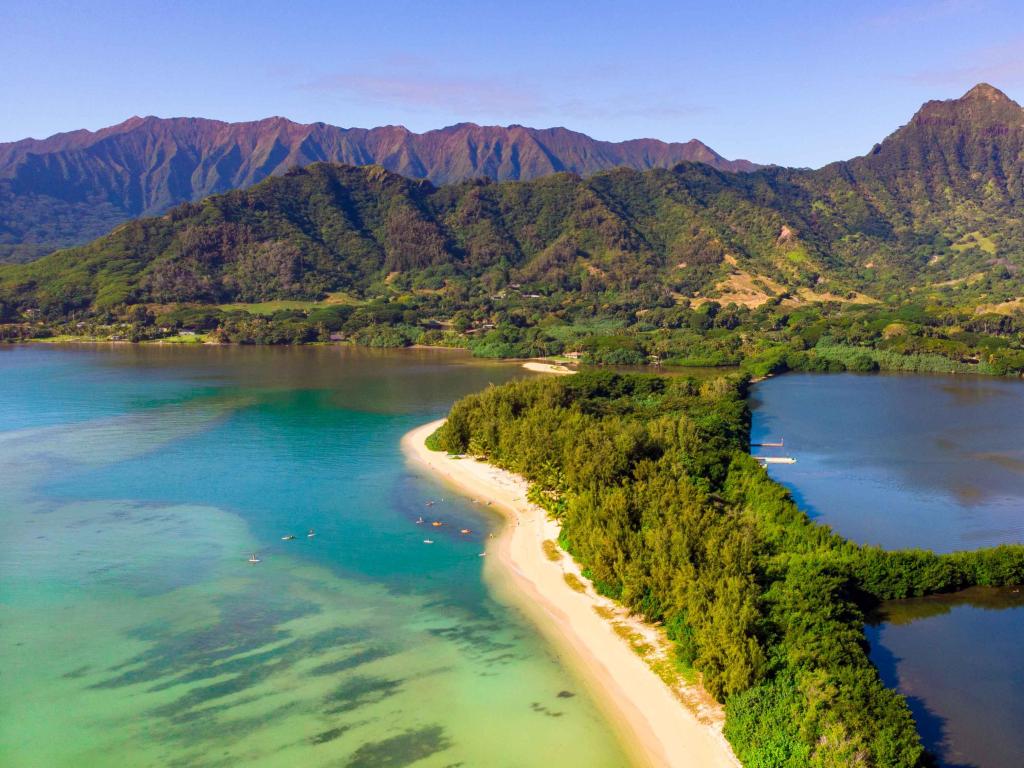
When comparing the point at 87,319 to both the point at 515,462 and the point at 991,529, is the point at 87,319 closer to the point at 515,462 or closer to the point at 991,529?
the point at 515,462

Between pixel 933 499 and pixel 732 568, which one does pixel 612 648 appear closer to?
pixel 732 568

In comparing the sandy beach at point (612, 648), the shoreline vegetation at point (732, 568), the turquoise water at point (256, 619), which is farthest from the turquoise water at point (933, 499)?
the turquoise water at point (256, 619)

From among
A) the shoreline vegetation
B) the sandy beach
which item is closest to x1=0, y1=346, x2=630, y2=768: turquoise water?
the sandy beach

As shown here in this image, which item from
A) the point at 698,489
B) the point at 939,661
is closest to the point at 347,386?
the point at 698,489

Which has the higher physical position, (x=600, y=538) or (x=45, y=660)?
(x=600, y=538)

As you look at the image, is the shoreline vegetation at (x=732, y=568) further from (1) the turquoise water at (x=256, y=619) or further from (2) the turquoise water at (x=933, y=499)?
(1) the turquoise water at (x=256, y=619)

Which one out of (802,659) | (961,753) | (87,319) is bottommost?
(961,753)

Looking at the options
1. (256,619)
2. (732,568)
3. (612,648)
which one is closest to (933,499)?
(732,568)
